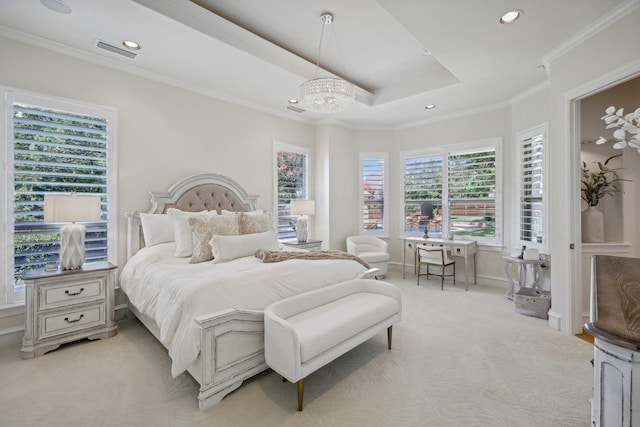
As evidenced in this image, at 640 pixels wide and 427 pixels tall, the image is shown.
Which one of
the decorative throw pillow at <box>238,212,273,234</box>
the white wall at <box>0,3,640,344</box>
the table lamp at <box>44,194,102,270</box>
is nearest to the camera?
the table lamp at <box>44,194,102,270</box>

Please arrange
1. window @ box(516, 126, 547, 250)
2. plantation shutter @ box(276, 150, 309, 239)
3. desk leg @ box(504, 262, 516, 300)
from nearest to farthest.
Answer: window @ box(516, 126, 547, 250)
desk leg @ box(504, 262, 516, 300)
plantation shutter @ box(276, 150, 309, 239)

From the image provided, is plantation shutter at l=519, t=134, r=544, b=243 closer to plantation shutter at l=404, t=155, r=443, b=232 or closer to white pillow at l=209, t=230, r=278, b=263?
plantation shutter at l=404, t=155, r=443, b=232

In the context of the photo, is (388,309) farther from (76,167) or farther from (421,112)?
(421,112)

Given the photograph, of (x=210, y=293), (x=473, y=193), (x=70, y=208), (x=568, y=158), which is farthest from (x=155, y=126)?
(x=473, y=193)

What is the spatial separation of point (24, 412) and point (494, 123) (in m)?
6.24

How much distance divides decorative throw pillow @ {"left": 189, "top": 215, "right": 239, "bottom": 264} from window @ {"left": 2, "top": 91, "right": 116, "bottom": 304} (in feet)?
3.45

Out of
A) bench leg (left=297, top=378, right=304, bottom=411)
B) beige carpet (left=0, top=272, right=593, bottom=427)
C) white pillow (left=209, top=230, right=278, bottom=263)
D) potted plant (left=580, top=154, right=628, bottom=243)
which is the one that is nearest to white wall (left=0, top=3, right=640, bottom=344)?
potted plant (left=580, top=154, right=628, bottom=243)

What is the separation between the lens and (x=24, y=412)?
1.91 meters

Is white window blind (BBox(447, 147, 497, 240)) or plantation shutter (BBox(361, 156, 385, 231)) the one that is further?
plantation shutter (BBox(361, 156, 385, 231))

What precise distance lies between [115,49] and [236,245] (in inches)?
94.2

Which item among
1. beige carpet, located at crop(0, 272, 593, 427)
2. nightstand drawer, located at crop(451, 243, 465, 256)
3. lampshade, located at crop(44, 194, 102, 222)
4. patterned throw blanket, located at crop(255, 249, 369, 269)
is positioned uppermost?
lampshade, located at crop(44, 194, 102, 222)

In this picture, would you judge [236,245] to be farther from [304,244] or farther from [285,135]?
[285,135]

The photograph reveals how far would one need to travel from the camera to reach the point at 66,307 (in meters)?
2.70

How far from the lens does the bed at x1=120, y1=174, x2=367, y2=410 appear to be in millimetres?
1935
